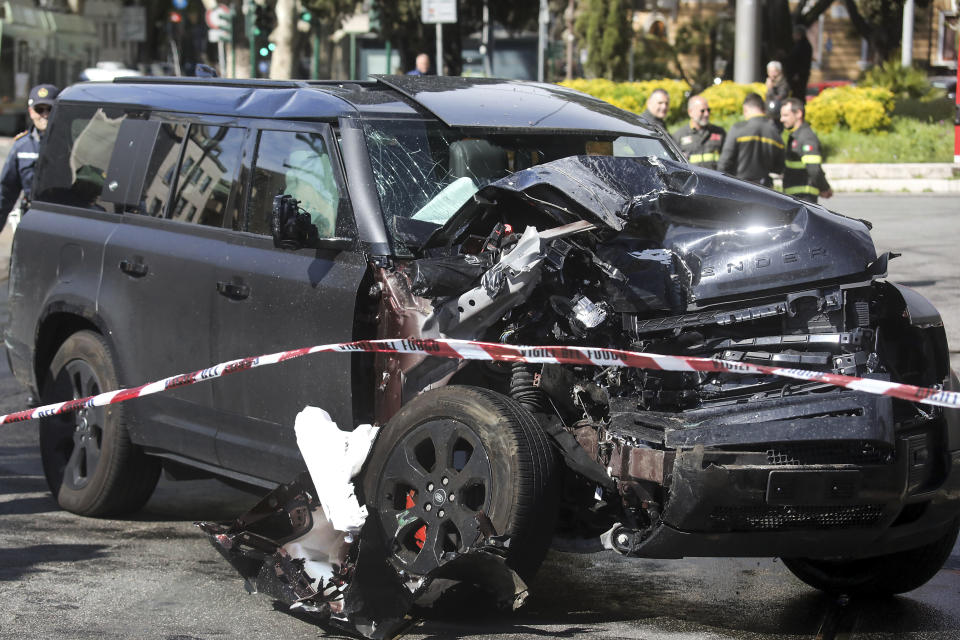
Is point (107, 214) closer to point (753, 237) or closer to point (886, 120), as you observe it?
point (753, 237)

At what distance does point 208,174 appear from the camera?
245 inches

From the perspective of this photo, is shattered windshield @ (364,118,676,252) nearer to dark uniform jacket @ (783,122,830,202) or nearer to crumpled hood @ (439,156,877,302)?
crumpled hood @ (439,156,877,302)

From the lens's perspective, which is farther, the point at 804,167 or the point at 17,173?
the point at 804,167

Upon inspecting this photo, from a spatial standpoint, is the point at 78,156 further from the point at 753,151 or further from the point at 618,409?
the point at 753,151

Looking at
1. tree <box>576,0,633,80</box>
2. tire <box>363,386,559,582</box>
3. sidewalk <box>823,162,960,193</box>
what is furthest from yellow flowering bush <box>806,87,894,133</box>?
tree <box>576,0,633,80</box>

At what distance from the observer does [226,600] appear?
5.41 m

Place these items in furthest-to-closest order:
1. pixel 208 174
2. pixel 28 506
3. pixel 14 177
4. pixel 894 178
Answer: pixel 894 178 → pixel 14 177 → pixel 28 506 → pixel 208 174

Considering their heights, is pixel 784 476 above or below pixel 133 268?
below

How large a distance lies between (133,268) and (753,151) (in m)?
7.50

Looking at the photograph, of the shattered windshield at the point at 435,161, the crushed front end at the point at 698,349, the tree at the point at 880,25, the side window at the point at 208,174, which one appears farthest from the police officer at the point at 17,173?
the tree at the point at 880,25

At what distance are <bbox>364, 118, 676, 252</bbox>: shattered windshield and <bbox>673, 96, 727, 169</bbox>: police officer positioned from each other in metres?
7.44

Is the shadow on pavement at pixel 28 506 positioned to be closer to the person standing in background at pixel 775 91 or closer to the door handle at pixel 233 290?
the door handle at pixel 233 290

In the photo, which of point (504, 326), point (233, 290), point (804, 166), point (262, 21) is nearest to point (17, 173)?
point (233, 290)

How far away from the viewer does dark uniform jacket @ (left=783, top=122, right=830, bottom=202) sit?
1257cm
